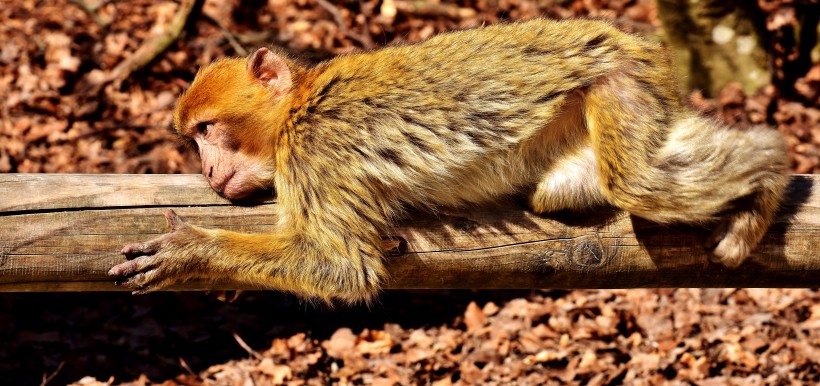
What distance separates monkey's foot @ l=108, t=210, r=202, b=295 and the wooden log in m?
0.10

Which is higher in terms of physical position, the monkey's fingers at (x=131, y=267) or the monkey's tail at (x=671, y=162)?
the monkey's tail at (x=671, y=162)

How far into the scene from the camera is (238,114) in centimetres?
420

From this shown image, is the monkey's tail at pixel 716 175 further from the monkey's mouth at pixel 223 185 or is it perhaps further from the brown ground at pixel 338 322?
the monkey's mouth at pixel 223 185

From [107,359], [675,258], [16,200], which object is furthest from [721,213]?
[107,359]

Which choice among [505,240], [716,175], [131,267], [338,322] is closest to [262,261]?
[131,267]

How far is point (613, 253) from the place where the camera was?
3.95 m

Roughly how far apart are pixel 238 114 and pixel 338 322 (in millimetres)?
2699

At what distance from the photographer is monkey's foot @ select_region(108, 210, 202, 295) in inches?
144

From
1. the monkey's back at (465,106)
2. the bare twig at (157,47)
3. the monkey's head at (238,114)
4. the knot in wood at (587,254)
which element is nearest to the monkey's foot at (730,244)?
the knot in wood at (587,254)

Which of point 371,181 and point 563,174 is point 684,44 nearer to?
point 563,174

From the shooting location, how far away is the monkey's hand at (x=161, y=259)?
3.65 meters

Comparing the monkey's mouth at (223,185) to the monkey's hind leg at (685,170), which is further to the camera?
the monkey's mouth at (223,185)

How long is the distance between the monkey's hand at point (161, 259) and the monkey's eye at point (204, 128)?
0.67 meters

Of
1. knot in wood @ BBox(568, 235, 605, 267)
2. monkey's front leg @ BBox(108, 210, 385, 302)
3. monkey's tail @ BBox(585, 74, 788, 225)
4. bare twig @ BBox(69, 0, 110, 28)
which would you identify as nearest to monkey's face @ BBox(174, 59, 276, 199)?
monkey's front leg @ BBox(108, 210, 385, 302)
